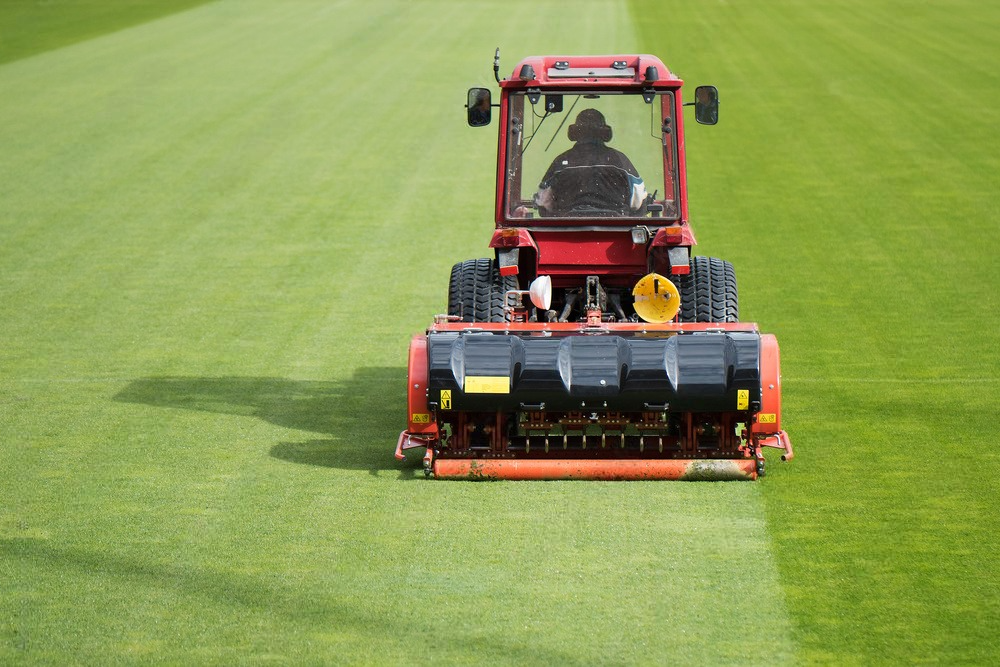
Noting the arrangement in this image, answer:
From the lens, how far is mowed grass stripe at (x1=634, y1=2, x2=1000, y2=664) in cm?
754

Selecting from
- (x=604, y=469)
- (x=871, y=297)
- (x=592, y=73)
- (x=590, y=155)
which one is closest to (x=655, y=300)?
(x=604, y=469)

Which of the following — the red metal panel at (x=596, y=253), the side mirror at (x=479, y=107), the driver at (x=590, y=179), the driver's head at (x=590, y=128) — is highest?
the side mirror at (x=479, y=107)

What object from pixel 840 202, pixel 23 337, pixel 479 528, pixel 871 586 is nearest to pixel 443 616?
pixel 479 528

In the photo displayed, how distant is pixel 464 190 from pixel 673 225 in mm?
10796

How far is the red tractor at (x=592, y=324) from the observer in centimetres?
909

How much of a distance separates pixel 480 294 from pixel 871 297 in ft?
20.2

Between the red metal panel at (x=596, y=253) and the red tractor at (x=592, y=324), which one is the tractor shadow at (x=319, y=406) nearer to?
the red tractor at (x=592, y=324)

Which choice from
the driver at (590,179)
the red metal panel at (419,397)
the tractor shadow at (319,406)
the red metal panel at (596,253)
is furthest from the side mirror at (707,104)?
the tractor shadow at (319,406)

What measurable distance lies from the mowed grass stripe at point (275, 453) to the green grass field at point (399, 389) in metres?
0.03

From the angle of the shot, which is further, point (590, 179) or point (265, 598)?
point (590, 179)

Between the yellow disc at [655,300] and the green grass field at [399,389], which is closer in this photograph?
the green grass field at [399,389]

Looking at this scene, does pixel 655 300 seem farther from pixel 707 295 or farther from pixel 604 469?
pixel 604 469

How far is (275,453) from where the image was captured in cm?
1002

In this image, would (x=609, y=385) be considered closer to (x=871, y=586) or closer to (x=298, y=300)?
(x=871, y=586)
